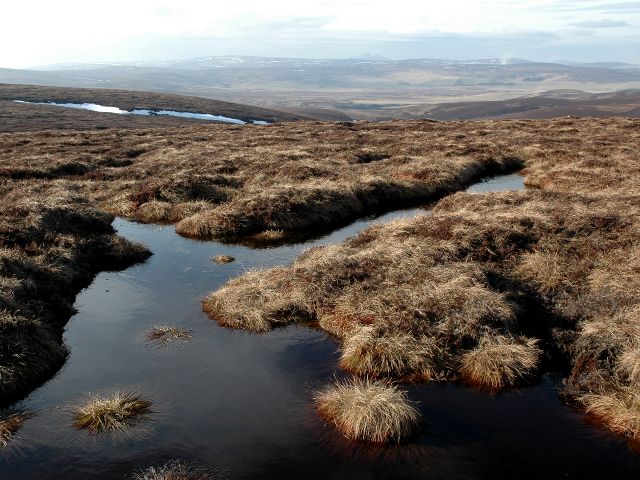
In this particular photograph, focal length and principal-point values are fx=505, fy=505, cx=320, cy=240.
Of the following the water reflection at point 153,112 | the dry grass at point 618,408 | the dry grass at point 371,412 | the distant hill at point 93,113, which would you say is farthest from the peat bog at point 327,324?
the water reflection at point 153,112

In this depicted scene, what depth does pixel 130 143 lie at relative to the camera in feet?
208

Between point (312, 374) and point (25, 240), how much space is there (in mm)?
16481

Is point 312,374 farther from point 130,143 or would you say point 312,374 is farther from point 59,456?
point 130,143

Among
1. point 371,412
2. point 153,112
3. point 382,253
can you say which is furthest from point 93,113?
point 371,412

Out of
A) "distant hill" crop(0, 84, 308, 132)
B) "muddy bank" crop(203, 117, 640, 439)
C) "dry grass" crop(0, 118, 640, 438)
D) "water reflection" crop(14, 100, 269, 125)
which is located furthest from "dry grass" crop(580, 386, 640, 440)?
"water reflection" crop(14, 100, 269, 125)

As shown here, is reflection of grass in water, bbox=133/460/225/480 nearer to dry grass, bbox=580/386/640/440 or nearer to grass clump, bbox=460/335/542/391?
grass clump, bbox=460/335/542/391

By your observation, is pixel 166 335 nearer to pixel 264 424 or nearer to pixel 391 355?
pixel 264 424

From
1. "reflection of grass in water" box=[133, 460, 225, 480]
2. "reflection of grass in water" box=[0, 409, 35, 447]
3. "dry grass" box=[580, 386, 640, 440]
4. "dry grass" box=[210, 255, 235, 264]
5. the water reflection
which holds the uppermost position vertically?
the water reflection

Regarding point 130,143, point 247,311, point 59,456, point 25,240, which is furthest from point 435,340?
point 130,143

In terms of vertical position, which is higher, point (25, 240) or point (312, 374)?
point (25, 240)

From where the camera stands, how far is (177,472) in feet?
35.6

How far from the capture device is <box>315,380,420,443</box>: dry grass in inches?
473

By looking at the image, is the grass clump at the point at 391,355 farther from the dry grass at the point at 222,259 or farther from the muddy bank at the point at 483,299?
the dry grass at the point at 222,259

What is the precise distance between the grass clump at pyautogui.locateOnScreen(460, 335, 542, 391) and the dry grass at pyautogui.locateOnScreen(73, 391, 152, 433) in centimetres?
892
